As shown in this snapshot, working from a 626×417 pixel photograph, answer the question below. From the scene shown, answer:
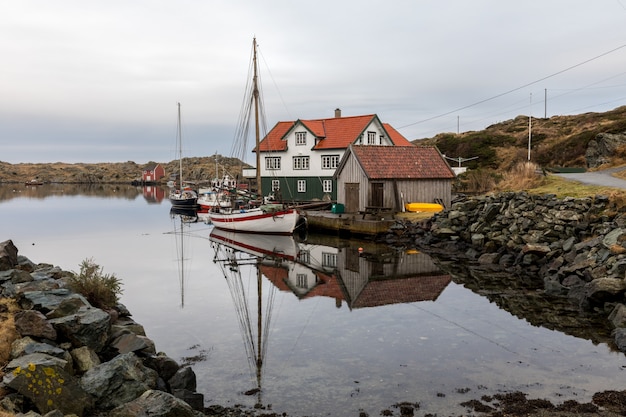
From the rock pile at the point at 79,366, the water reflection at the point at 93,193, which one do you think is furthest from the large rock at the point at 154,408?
the water reflection at the point at 93,193

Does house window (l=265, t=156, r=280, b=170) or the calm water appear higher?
house window (l=265, t=156, r=280, b=170)

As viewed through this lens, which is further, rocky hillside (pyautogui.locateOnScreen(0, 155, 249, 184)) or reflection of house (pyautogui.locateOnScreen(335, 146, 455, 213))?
rocky hillside (pyautogui.locateOnScreen(0, 155, 249, 184))

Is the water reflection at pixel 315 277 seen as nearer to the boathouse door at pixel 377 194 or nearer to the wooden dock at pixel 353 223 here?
the wooden dock at pixel 353 223

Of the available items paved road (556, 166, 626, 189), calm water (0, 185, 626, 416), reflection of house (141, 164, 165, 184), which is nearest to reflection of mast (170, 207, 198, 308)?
calm water (0, 185, 626, 416)

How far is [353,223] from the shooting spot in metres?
32.8

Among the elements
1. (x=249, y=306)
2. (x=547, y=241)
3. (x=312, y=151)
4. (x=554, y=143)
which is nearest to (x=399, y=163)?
(x=312, y=151)

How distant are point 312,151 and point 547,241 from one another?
28655mm

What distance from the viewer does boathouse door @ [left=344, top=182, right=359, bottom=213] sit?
34688 mm

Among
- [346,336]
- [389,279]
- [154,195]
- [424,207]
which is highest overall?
[424,207]

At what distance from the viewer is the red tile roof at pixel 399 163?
34.0m

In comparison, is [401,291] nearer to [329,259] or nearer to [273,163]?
[329,259]

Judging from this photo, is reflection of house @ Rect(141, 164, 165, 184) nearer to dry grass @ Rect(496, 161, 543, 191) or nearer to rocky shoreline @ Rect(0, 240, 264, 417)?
dry grass @ Rect(496, 161, 543, 191)

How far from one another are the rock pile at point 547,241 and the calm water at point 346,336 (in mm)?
2747

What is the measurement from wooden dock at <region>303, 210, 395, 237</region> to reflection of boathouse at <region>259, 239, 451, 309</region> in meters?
3.26
